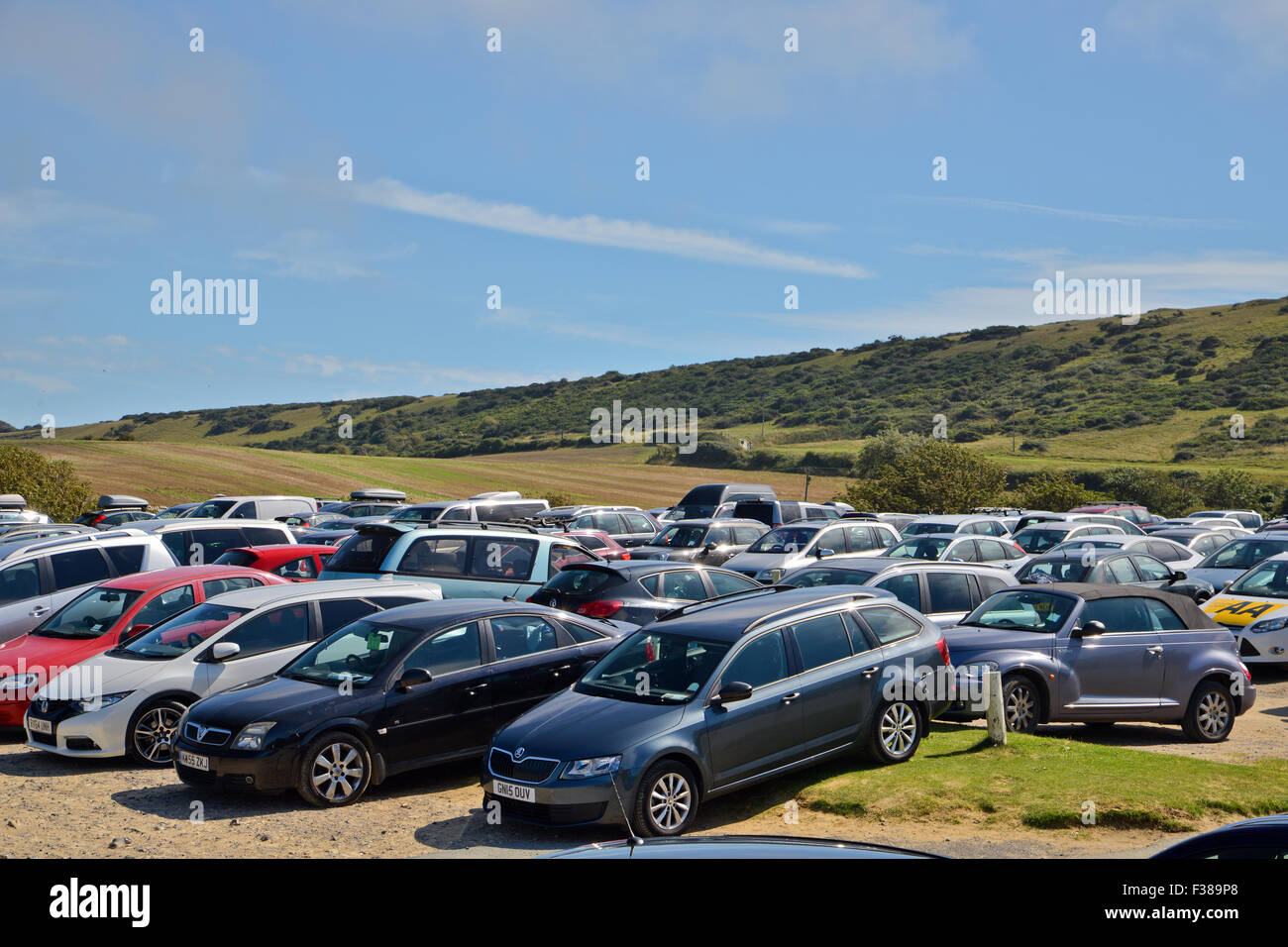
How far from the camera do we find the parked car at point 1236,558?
1986 cm

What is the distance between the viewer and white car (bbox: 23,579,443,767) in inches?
406

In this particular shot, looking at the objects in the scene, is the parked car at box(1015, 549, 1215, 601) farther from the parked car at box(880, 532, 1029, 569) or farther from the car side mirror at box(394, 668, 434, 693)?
the car side mirror at box(394, 668, 434, 693)

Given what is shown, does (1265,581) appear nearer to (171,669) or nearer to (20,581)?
(171,669)

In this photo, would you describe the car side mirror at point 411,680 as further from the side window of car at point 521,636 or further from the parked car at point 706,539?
the parked car at point 706,539

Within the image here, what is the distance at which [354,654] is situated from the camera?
9.98 metres

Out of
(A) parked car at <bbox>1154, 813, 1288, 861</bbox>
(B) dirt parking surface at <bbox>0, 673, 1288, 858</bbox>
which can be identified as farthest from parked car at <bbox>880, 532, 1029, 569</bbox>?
(A) parked car at <bbox>1154, 813, 1288, 861</bbox>

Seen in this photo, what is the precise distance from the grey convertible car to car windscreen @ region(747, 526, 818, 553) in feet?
26.6

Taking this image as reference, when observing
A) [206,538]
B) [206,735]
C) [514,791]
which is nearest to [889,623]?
[514,791]

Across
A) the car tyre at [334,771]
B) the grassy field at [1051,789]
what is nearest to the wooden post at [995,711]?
the grassy field at [1051,789]

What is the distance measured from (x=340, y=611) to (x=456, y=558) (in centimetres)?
339

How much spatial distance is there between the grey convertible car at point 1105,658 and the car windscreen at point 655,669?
3.45 m

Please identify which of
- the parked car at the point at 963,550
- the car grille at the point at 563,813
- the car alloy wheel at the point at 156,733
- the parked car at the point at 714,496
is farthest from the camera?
the parked car at the point at 714,496
